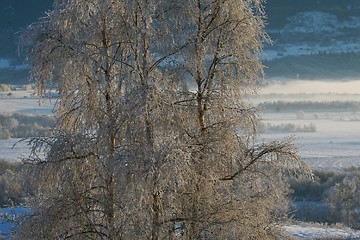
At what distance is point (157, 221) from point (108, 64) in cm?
243

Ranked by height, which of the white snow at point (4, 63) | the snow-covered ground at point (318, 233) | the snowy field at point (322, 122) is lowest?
the snow-covered ground at point (318, 233)

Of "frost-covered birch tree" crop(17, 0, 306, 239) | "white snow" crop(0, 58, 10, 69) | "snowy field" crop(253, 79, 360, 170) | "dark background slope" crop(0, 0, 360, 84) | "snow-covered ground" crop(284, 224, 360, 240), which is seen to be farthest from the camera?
"dark background slope" crop(0, 0, 360, 84)

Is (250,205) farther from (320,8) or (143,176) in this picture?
(320,8)

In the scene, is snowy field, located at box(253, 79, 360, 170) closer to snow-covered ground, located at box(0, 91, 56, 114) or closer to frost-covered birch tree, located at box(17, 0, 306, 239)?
frost-covered birch tree, located at box(17, 0, 306, 239)

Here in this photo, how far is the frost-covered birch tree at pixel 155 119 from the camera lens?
28.3 feet

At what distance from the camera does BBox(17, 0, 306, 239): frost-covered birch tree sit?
28.3 feet

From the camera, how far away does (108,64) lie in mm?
9297

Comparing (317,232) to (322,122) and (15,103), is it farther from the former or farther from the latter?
(322,122)

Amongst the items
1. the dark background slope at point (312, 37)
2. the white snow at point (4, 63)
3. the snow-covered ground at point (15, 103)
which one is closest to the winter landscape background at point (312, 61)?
the dark background slope at point (312, 37)

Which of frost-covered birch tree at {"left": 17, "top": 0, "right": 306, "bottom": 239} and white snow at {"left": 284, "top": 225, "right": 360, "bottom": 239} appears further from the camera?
white snow at {"left": 284, "top": 225, "right": 360, "bottom": 239}

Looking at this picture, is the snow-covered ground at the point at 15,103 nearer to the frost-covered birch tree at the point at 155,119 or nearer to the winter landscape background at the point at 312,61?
the winter landscape background at the point at 312,61

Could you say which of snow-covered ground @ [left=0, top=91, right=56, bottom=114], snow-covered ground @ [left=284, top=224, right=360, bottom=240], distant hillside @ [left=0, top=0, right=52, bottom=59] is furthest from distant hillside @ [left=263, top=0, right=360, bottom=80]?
snow-covered ground @ [left=284, top=224, right=360, bottom=240]

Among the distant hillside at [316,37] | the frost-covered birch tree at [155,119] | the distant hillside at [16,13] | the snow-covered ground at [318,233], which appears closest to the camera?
the frost-covered birch tree at [155,119]

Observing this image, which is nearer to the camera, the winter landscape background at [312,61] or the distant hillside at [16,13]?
the distant hillside at [16,13]
